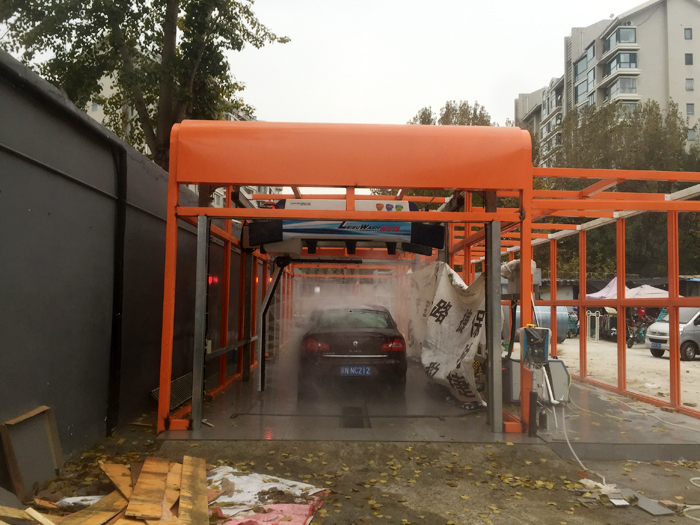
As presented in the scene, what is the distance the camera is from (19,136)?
4.12 m

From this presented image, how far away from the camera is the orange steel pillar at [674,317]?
23.3ft

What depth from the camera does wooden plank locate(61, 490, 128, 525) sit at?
3387 millimetres

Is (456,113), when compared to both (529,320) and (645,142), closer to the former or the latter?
(645,142)

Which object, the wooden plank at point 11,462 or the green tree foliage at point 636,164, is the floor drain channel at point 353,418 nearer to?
the wooden plank at point 11,462

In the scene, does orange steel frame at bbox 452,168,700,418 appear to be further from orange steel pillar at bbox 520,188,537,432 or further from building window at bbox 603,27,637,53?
building window at bbox 603,27,637,53

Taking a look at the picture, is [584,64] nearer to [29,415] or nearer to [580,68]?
[580,68]

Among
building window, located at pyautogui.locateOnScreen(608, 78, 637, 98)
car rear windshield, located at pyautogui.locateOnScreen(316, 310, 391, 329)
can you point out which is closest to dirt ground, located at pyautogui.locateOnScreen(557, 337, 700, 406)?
car rear windshield, located at pyautogui.locateOnScreen(316, 310, 391, 329)

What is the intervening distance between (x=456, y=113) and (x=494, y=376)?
18583mm

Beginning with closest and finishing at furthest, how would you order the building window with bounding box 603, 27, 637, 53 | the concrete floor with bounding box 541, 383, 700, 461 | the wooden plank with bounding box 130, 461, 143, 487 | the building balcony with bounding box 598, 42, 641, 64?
the wooden plank with bounding box 130, 461, 143, 487
the concrete floor with bounding box 541, 383, 700, 461
the building balcony with bounding box 598, 42, 641, 64
the building window with bounding box 603, 27, 637, 53

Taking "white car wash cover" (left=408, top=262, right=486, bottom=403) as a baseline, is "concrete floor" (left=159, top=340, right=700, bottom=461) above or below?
below

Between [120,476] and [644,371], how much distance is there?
12.6 metres

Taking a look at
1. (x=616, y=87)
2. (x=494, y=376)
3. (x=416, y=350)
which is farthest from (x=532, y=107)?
(x=494, y=376)

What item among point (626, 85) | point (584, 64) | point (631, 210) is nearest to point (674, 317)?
point (631, 210)

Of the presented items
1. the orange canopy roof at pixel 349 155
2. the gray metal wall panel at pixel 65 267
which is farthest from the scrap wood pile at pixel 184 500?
the orange canopy roof at pixel 349 155
